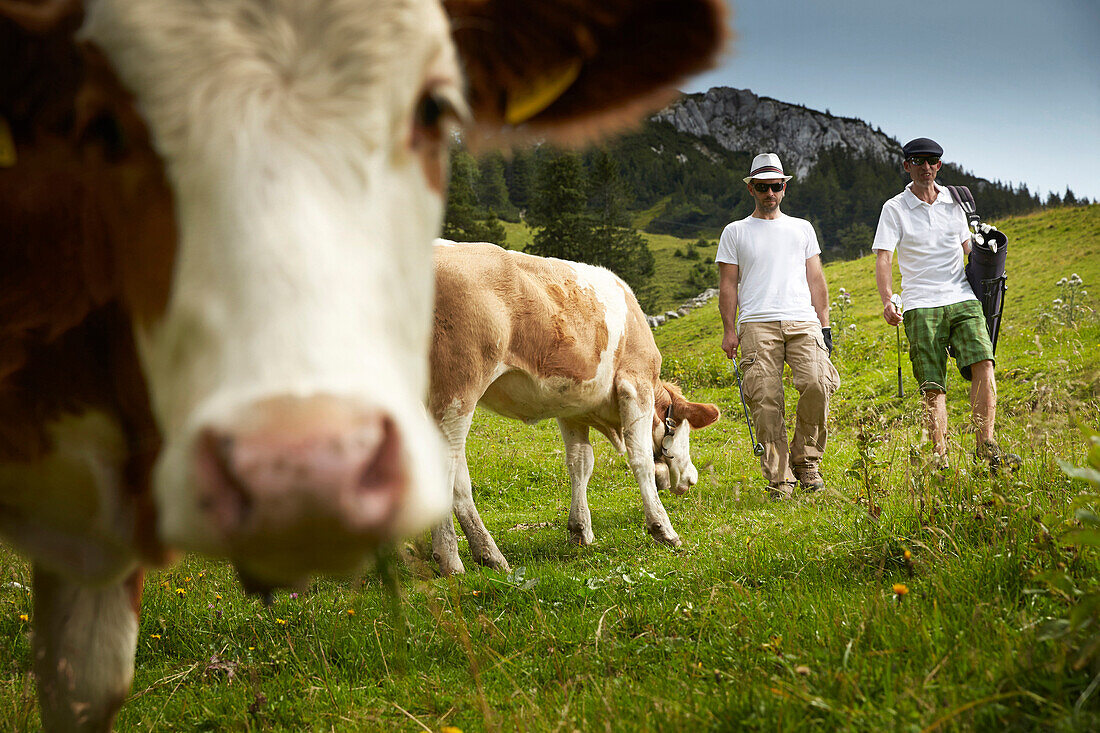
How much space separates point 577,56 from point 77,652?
6.90ft

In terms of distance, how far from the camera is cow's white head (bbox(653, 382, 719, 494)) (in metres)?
7.47

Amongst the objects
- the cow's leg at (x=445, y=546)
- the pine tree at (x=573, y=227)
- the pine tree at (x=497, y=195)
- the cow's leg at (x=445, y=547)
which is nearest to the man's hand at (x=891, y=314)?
the cow's leg at (x=445, y=546)

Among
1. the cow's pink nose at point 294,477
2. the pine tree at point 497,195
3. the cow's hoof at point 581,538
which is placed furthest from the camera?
the pine tree at point 497,195

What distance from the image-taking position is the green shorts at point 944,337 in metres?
6.03

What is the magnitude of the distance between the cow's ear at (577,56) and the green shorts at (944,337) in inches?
194

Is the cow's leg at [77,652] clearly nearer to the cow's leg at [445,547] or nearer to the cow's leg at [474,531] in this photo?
the cow's leg at [445,547]

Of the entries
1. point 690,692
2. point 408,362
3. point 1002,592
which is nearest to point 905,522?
point 1002,592

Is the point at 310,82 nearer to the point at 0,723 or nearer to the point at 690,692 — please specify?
the point at 690,692

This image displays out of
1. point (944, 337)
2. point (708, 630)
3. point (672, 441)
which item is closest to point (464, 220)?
point (672, 441)

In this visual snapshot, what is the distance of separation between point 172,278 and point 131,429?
0.64 m

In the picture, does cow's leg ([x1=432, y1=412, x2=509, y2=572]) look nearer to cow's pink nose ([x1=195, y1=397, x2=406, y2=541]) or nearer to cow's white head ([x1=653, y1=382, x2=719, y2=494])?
cow's white head ([x1=653, y1=382, x2=719, y2=494])

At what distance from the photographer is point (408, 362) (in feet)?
4.15

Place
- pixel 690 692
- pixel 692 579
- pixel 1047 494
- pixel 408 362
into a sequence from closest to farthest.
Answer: pixel 408 362 → pixel 690 692 → pixel 1047 494 → pixel 692 579

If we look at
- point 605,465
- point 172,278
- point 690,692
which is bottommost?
point 605,465
